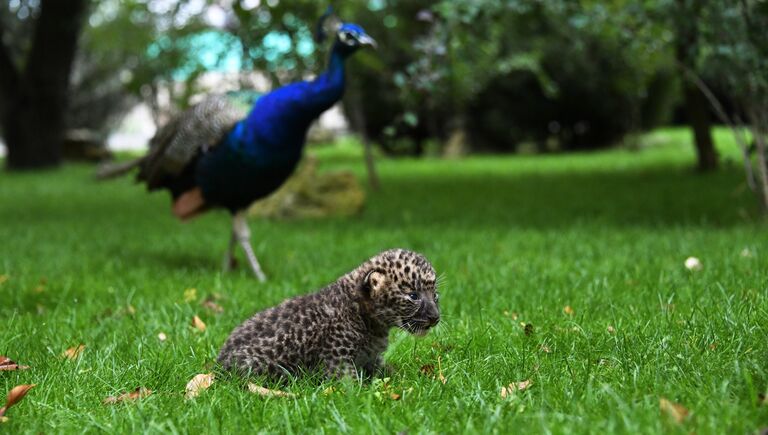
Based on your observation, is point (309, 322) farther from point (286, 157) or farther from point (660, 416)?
point (286, 157)

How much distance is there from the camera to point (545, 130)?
26.6 metres

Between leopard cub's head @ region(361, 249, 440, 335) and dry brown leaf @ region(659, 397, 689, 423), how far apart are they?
43.3 inches

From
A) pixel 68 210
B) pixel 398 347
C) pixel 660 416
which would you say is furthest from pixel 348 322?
pixel 68 210

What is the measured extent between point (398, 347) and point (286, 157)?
8.82ft

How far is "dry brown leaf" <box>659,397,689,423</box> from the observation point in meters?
2.84

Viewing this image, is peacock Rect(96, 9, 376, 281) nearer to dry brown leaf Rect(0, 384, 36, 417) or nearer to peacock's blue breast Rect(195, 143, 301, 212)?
peacock's blue breast Rect(195, 143, 301, 212)

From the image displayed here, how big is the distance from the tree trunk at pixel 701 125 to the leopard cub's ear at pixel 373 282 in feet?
36.3

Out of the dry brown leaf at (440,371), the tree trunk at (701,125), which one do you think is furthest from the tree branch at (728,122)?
the tree trunk at (701,125)

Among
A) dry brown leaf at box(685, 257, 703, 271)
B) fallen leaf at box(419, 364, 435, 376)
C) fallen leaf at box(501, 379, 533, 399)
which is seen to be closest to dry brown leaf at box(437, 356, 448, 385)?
fallen leaf at box(419, 364, 435, 376)

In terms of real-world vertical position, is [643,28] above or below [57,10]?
below

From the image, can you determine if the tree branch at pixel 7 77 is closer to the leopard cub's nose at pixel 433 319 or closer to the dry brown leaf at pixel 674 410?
the leopard cub's nose at pixel 433 319

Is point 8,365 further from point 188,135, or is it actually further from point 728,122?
point 728,122

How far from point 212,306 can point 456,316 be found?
1.59m

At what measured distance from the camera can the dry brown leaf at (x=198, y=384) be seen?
355cm
